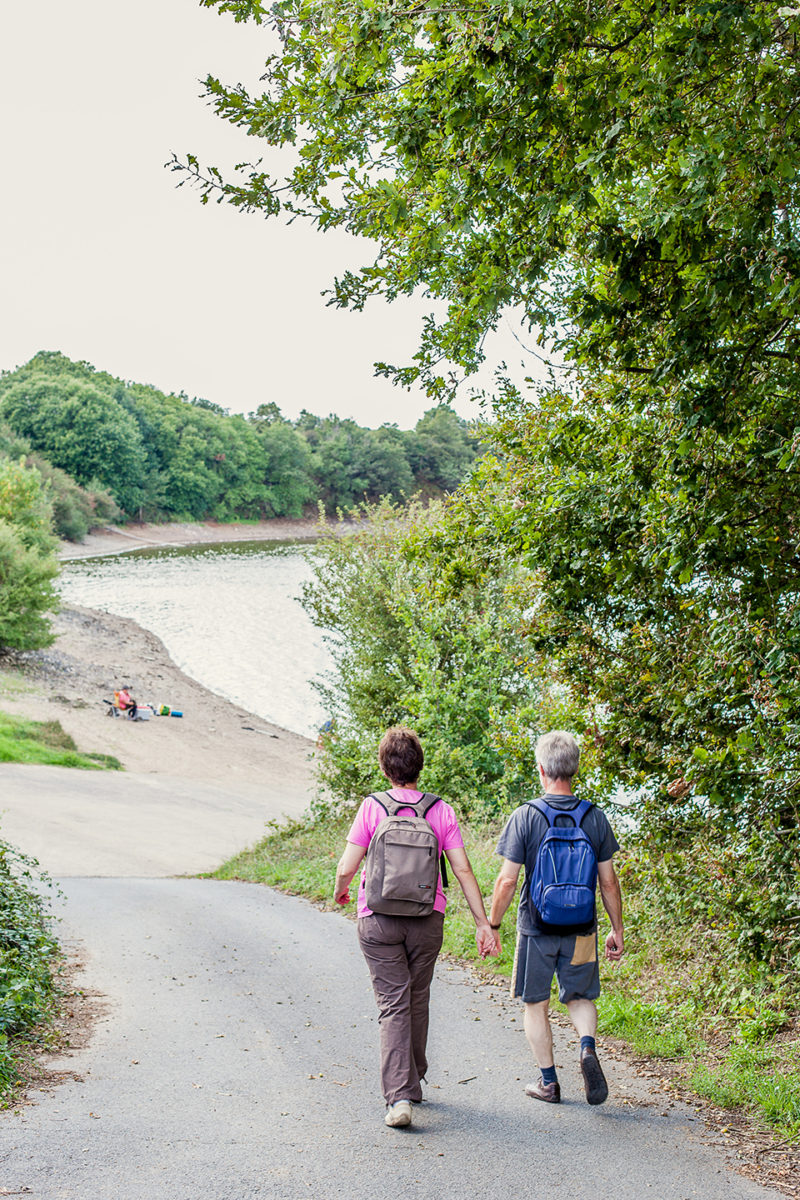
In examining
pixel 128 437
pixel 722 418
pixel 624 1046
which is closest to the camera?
pixel 722 418

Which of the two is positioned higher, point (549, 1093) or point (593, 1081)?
point (593, 1081)

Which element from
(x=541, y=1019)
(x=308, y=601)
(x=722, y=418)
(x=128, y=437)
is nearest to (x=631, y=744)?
(x=541, y=1019)

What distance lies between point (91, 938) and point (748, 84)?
28.7 feet

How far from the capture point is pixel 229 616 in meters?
51.6

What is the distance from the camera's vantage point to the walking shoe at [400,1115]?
4148 mm

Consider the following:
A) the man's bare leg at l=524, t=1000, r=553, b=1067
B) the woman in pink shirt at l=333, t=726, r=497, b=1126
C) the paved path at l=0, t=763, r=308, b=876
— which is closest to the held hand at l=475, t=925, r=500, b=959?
the woman in pink shirt at l=333, t=726, r=497, b=1126

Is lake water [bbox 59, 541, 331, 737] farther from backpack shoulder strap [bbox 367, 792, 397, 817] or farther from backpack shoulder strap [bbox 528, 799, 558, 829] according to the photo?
backpack shoulder strap [bbox 528, 799, 558, 829]

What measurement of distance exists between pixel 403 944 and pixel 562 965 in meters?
0.78

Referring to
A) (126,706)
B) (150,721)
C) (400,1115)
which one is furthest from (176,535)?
(400,1115)

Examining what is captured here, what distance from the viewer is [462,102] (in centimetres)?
353

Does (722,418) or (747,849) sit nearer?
(722,418)

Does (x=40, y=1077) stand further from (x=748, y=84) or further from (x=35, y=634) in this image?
(x=35, y=634)

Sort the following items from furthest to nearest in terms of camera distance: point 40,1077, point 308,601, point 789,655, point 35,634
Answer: point 35,634 → point 308,601 → point 40,1077 → point 789,655

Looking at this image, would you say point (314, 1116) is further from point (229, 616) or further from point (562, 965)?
point (229, 616)
